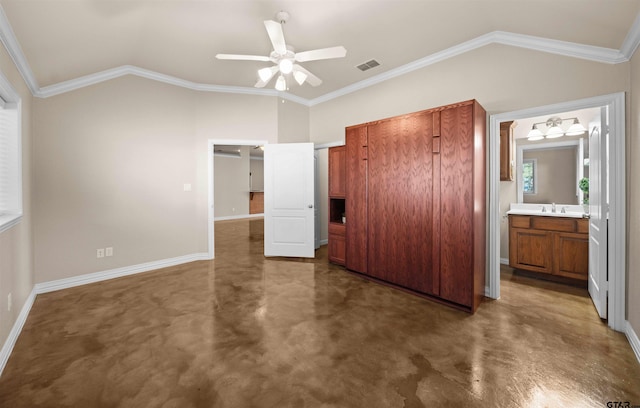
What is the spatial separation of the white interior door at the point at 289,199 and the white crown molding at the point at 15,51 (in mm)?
2860

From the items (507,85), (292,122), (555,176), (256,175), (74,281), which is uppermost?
(292,122)

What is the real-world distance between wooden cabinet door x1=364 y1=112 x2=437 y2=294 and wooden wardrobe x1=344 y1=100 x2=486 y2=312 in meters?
0.01

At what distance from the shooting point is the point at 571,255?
3488 millimetres

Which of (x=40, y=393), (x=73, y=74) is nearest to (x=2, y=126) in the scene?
(x=73, y=74)

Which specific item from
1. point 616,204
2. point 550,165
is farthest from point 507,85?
point 550,165

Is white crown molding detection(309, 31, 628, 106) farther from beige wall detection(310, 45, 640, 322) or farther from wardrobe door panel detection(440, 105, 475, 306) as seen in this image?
wardrobe door panel detection(440, 105, 475, 306)

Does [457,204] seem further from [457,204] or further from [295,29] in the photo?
[295,29]

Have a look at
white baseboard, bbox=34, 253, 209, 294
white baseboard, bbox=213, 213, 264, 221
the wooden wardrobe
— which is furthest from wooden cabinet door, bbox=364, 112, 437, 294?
white baseboard, bbox=213, 213, 264, 221

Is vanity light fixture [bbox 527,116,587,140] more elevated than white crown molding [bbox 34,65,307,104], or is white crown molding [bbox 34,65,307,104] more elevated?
white crown molding [bbox 34,65,307,104]

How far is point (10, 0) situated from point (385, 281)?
163 inches

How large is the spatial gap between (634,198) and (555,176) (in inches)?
90.3

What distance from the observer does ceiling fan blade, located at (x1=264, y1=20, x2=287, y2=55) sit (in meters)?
2.20

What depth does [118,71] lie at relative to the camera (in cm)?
Answer: 375

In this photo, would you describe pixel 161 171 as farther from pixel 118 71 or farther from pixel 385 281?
pixel 385 281
